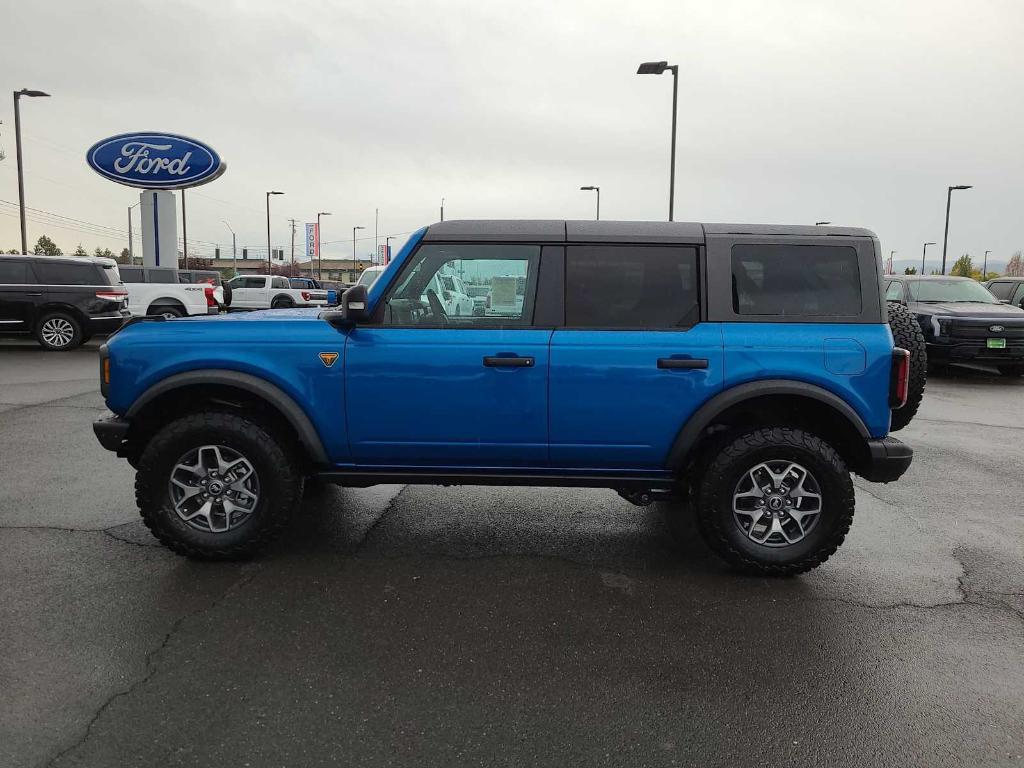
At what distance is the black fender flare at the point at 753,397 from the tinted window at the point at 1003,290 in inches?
691

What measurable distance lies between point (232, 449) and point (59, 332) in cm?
1345

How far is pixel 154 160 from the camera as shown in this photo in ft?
73.6

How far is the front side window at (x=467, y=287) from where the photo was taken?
13.6 feet

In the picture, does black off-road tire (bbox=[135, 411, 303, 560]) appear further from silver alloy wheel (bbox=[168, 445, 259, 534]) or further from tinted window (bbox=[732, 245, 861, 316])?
tinted window (bbox=[732, 245, 861, 316])

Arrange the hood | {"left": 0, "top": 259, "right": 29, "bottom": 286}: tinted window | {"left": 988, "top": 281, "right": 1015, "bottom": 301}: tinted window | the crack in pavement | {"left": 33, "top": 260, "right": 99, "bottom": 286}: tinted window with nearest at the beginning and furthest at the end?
the crack in pavement < the hood < {"left": 0, "top": 259, "right": 29, "bottom": 286}: tinted window < {"left": 33, "top": 260, "right": 99, "bottom": 286}: tinted window < {"left": 988, "top": 281, "right": 1015, "bottom": 301}: tinted window

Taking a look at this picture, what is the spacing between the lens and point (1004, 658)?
327 cm

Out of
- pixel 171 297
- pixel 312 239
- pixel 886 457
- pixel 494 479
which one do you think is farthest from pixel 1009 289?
pixel 312 239

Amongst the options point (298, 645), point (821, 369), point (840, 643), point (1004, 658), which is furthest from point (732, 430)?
point (298, 645)

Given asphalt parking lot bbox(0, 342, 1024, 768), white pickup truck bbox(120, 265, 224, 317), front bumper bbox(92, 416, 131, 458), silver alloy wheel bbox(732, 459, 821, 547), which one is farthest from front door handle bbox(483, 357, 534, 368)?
white pickup truck bbox(120, 265, 224, 317)

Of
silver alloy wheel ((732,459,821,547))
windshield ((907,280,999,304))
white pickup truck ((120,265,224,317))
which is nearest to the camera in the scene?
silver alloy wheel ((732,459,821,547))

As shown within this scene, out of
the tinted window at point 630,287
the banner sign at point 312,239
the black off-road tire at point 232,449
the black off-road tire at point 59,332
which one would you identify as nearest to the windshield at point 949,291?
the tinted window at point 630,287

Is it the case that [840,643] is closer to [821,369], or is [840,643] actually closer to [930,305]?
[821,369]

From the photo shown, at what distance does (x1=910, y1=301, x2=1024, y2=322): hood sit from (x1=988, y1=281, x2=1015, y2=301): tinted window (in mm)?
5975

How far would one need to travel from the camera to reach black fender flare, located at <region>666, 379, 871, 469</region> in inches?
155
